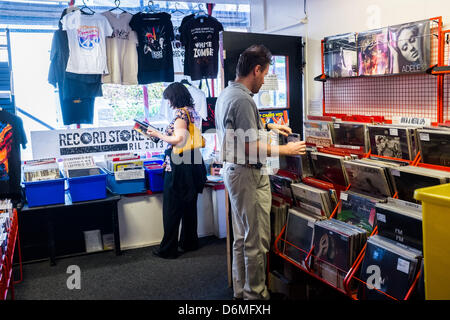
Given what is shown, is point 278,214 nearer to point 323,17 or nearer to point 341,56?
point 341,56

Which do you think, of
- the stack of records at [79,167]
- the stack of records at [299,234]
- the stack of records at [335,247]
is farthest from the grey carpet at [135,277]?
the stack of records at [335,247]

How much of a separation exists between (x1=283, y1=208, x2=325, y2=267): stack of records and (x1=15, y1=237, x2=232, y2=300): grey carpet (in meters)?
0.65

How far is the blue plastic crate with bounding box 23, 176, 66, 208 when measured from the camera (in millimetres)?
3812

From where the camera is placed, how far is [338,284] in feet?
8.09

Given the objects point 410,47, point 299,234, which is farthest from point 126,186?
A: point 410,47

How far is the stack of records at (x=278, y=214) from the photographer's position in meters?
3.03

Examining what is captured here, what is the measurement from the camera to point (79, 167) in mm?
4055

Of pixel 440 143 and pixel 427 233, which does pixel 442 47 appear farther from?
pixel 427 233

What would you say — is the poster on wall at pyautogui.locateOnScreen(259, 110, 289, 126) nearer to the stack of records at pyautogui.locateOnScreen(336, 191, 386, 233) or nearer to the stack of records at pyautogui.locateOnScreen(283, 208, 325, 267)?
the stack of records at pyautogui.locateOnScreen(283, 208, 325, 267)

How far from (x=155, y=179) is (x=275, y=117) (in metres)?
1.48

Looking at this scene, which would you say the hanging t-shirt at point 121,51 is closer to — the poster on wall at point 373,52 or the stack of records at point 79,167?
the stack of records at point 79,167

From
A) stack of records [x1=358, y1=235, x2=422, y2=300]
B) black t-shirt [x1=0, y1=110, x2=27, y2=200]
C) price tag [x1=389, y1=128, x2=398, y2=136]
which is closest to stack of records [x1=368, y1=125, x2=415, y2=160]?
price tag [x1=389, y1=128, x2=398, y2=136]

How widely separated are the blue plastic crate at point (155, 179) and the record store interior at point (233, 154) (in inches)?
0.4
